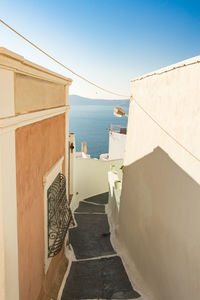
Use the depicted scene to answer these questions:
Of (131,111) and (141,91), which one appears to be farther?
(131,111)

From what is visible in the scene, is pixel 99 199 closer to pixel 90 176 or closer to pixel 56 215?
pixel 90 176

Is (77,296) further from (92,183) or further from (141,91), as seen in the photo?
(92,183)

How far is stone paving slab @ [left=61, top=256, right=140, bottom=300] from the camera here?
22.4 ft

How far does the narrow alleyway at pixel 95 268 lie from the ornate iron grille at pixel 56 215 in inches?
81.1

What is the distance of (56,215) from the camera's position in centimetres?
615

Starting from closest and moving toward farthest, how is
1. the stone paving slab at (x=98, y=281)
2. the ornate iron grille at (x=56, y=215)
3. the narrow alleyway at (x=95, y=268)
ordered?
the ornate iron grille at (x=56, y=215)
the stone paving slab at (x=98, y=281)
the narrow alleyway at (x=95, y=268)

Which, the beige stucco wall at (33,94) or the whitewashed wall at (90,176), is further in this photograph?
the whitewashed wall at (90,176)

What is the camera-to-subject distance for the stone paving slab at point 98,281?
22.4 ft

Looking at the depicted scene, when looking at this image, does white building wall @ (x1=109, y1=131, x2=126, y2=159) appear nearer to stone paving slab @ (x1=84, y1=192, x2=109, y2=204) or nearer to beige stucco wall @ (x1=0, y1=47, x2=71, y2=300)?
stone paving slab @ (x1=84, y1=192, x2=109, y2=204)

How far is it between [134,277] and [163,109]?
18.5ft

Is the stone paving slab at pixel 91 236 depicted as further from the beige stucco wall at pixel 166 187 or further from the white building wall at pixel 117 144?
the white building wall at pixel 117 144

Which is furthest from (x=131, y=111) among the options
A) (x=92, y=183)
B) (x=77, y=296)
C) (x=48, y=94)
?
(x=92, y=183)

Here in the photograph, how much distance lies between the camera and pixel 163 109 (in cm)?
594

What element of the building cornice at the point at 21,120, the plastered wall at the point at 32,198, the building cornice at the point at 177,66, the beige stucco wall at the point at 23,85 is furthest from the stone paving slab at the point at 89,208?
the building cornice at the point at 21,120
